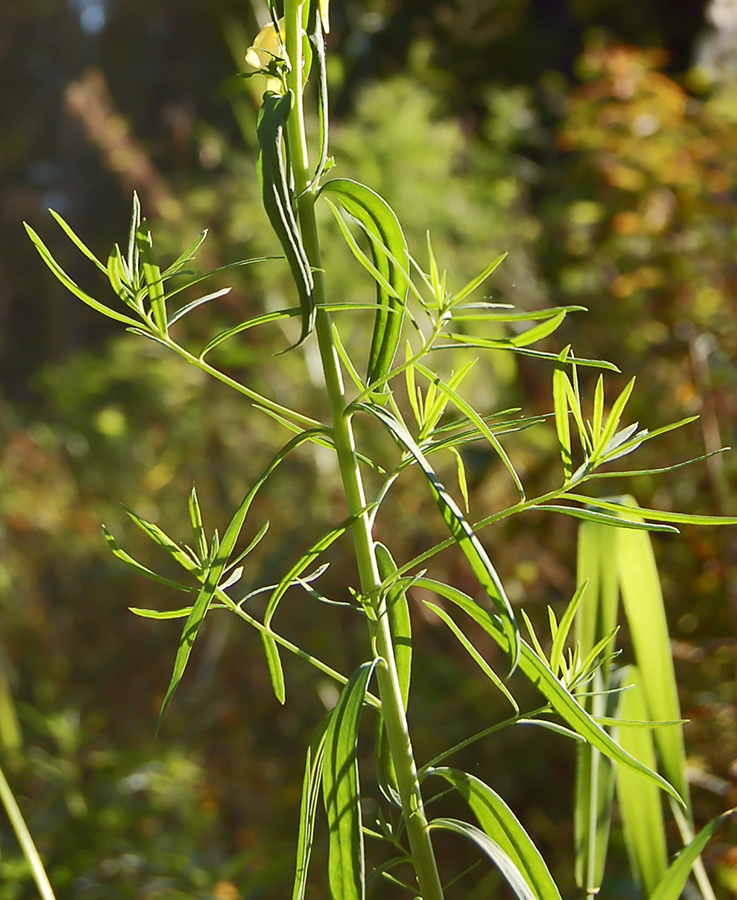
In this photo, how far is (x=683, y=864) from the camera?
1.15 feet

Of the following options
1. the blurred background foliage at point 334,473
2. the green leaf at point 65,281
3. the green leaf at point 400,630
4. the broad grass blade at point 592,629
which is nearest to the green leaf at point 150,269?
the green leaf at point 65,281

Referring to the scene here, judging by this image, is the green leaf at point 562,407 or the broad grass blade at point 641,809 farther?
the broad grass blade at point 641,809

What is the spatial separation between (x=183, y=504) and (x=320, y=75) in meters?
1.66

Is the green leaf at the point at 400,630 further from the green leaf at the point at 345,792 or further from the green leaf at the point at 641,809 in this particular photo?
the green leaf at the point at 641,809

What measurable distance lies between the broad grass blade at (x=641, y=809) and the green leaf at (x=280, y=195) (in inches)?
12.7

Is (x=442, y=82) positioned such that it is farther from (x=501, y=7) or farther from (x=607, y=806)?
(x=607, y=806)

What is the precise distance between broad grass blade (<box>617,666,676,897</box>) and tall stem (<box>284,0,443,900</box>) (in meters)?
0.18

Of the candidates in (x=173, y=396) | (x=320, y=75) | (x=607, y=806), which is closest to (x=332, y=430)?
(x=320, y=75)

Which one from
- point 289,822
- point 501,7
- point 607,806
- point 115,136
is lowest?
point 289,822

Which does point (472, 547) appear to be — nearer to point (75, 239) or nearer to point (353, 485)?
point (353, 485)

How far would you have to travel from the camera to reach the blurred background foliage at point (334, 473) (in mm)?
1062

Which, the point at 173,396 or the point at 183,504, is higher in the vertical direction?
the point at 173,396

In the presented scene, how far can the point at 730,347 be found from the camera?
3.87ft

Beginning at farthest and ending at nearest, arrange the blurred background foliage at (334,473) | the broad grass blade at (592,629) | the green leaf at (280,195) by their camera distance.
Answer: the blurred background foliage at (334,473) < the broad grass blade at (592,629) < the green leaf at (280,195)
